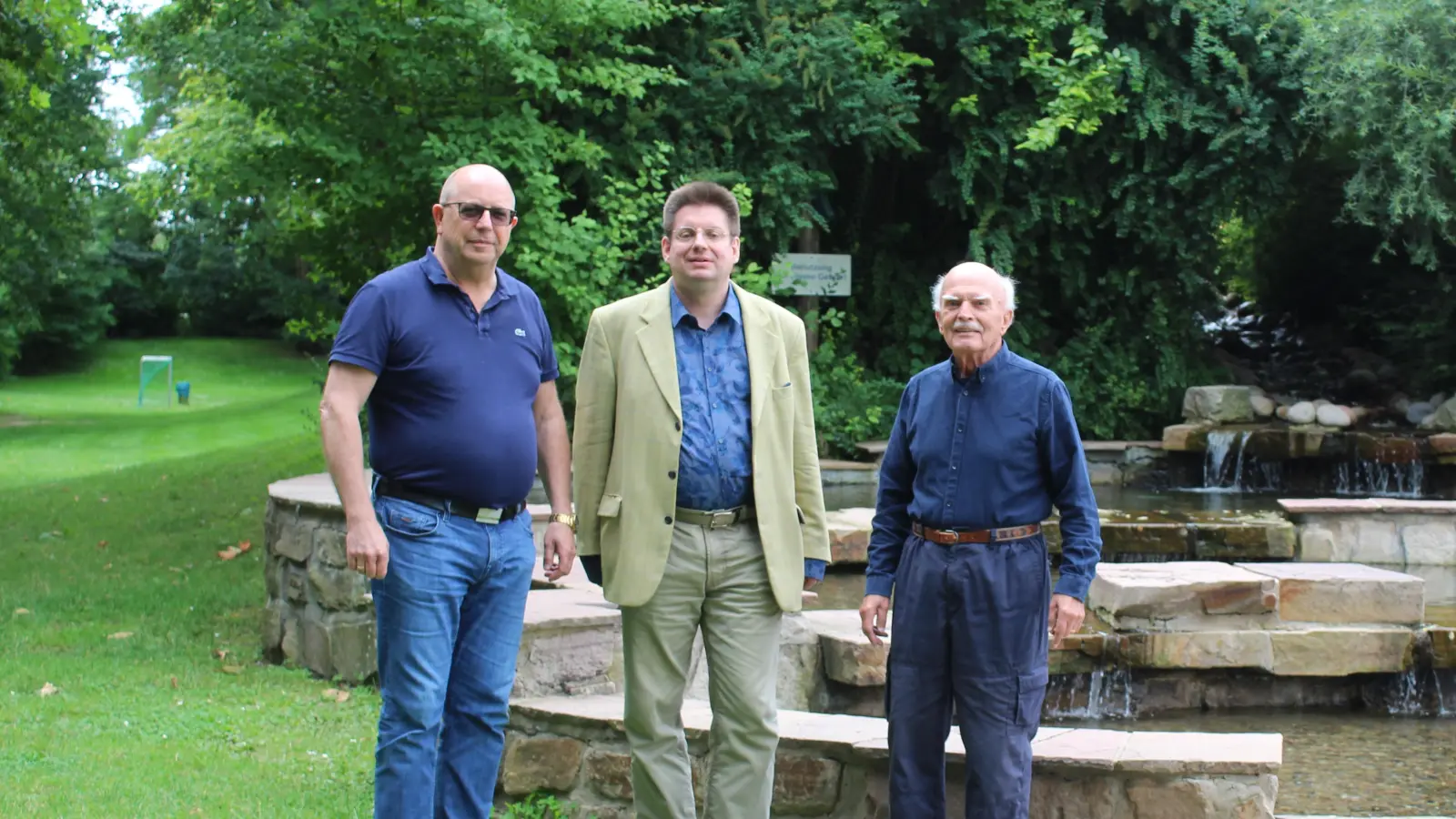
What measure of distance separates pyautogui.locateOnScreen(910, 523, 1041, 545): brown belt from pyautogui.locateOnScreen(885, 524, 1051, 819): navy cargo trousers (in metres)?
0.01

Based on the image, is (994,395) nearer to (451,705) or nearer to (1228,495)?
(451,705)

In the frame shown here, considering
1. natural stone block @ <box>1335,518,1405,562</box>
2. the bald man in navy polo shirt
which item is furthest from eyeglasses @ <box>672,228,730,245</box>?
natural stone block @ <box>1335,518,1405,562</box>

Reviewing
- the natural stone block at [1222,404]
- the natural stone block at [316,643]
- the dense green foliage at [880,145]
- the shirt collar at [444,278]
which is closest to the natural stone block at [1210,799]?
the shirt collar at [444,278]

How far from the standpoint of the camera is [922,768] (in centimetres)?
341

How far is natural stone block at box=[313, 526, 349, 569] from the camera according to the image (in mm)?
6184

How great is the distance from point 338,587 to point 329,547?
0.19 meters

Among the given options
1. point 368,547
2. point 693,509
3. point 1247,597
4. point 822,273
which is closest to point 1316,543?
point 1247,597

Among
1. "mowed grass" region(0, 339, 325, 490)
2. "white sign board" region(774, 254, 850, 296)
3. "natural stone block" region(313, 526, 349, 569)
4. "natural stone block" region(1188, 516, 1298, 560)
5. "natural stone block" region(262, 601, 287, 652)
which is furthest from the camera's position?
"mowed grass" region(0, 339, 325, 490)

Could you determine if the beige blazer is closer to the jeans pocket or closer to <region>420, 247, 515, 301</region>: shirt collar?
<region>420, 247, 515, 301</region>: shirt collar

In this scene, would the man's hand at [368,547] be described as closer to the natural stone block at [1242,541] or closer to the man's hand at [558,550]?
the man's hand at [558,550]

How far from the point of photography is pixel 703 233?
3338 mm

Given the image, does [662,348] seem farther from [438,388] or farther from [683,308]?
[438,388]

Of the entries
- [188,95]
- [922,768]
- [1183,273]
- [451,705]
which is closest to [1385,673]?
[922,768]

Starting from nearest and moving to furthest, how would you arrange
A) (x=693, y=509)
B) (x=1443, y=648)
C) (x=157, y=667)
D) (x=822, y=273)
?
(x=693, y=509)
(x=1443, y=648)
(x=157, y=667)
(x=822, y=273)
